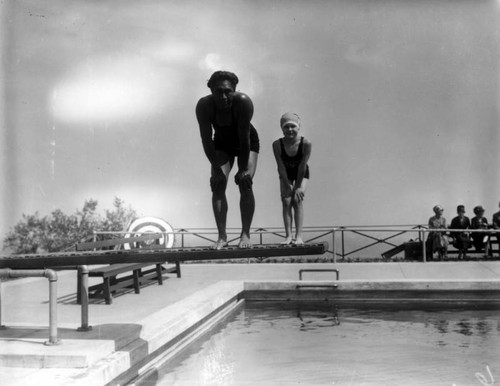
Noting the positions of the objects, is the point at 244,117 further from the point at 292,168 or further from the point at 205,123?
the point at 292,168

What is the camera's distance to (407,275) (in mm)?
12016

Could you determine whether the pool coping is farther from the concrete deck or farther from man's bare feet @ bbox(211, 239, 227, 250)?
man's bare feet @ bbox(211, 239, 227, 250)

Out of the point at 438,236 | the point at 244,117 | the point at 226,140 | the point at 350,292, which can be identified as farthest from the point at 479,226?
the point at 244,117

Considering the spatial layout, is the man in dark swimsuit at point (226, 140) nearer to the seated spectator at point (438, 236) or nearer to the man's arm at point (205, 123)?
the man's arm at point (205, 123)

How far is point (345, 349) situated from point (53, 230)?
1159 centimetres

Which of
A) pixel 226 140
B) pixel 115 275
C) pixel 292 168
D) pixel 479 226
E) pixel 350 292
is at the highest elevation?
pixel 226 140

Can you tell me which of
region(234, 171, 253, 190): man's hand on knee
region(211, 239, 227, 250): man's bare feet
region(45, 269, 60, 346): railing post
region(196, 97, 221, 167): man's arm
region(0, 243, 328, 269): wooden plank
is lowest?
region(45, 269, 60, 346): railing post

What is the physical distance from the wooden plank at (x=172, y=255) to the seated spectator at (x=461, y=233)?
1077cm

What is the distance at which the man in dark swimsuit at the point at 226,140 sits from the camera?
5059 millimetres

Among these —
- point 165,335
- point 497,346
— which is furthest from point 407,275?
point 165,335

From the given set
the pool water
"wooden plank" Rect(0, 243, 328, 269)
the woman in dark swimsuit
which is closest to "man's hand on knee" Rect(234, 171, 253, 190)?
"wooden plank" Rect(0, 243, 328, 269)

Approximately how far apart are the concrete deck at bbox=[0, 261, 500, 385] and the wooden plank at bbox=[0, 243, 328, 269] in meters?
0.78

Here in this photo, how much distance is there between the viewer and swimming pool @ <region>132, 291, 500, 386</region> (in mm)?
6469

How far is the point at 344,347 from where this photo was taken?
7.71 m
